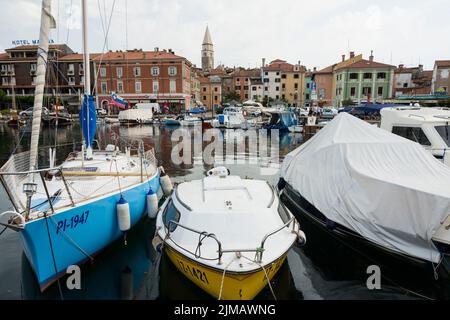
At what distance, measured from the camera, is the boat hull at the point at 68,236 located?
21.9ft

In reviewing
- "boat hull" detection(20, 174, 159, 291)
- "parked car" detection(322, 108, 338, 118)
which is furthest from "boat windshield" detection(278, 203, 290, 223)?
"parked car" detection(322, 108, 338, 118)

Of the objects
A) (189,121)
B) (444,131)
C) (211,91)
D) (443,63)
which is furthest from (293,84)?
(444,131)

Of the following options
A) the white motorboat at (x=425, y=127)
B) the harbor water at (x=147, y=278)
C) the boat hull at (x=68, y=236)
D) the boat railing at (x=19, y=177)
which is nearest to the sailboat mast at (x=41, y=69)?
the boat railing at (x=19, y=177)

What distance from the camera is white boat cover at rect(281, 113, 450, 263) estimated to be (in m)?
7.26

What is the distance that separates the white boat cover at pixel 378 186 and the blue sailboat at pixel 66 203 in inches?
205

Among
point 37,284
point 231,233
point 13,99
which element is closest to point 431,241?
point 231,233

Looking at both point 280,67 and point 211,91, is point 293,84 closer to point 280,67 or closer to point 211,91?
point 280,67

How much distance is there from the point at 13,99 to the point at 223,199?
69136 mm

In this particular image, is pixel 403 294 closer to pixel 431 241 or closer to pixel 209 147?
pixel 431 241

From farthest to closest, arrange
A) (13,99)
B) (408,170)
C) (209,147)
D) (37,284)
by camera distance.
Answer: (13,99)
(209,147)
(408,170)
(37,284)

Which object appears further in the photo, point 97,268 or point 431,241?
point 97,268

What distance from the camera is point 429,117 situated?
13578 mm

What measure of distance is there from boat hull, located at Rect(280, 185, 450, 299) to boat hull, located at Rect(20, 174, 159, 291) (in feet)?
17.8

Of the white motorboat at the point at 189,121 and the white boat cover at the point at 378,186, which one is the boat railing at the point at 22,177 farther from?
the white motorboat at the point at 189,121
